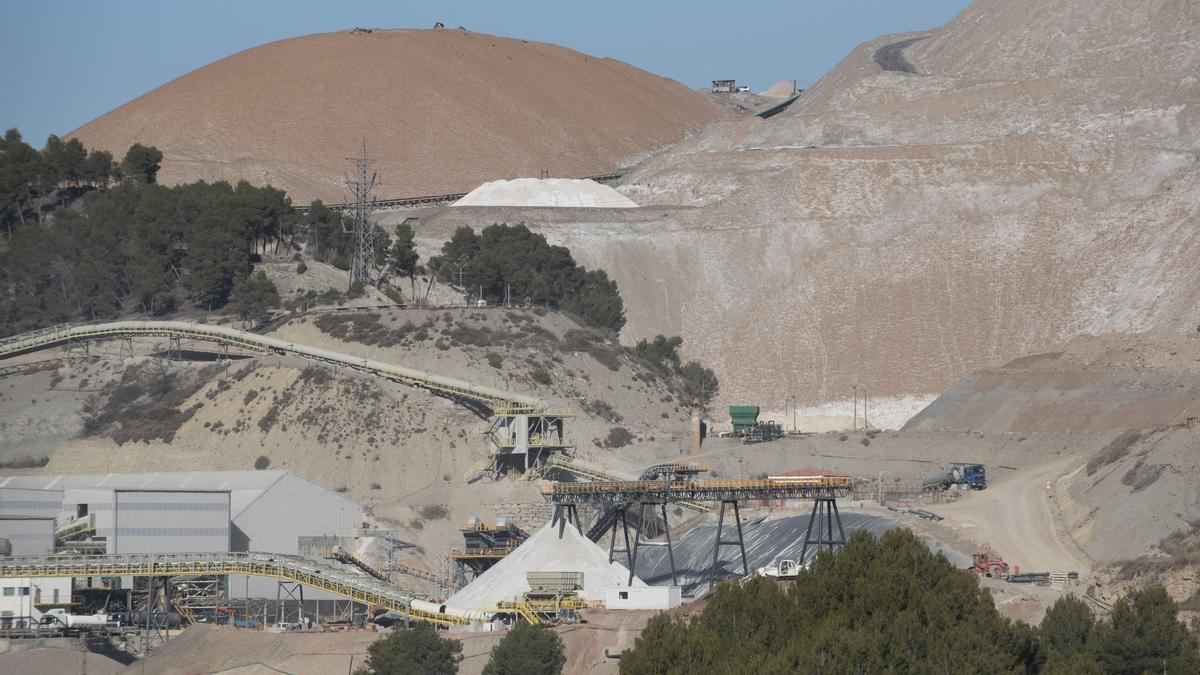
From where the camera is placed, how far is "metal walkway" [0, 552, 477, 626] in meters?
100

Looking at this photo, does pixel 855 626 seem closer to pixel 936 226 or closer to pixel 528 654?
pixel 528 654

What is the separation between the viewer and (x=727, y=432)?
440ft

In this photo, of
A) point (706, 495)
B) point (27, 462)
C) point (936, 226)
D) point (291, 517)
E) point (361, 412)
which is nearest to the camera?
point (706, 495)

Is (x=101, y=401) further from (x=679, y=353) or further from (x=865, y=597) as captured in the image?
(x=865, y=597)

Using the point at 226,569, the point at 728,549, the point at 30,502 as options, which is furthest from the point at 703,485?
the point at 30,502

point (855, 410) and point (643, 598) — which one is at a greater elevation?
point (855, 410)

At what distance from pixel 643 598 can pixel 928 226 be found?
71.8m

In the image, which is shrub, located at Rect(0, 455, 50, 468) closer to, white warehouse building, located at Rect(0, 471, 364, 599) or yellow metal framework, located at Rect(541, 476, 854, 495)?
white warehouse building, located at Rect(0, 471, 364, 599)

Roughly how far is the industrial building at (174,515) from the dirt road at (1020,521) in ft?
94.7

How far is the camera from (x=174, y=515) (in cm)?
10738

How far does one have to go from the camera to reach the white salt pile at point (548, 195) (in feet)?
568

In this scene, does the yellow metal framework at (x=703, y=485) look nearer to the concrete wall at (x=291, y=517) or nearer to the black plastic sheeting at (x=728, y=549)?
Answer: the black plastic sheeting at (x=728, y=549)

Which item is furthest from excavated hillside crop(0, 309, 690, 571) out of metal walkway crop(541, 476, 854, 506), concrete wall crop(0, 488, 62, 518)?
metal walkway crop(541, 476, 854, 506)

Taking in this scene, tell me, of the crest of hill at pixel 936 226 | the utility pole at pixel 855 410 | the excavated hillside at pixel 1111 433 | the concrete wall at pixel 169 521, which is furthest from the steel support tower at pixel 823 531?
the crest of hill at pixel 936 226
